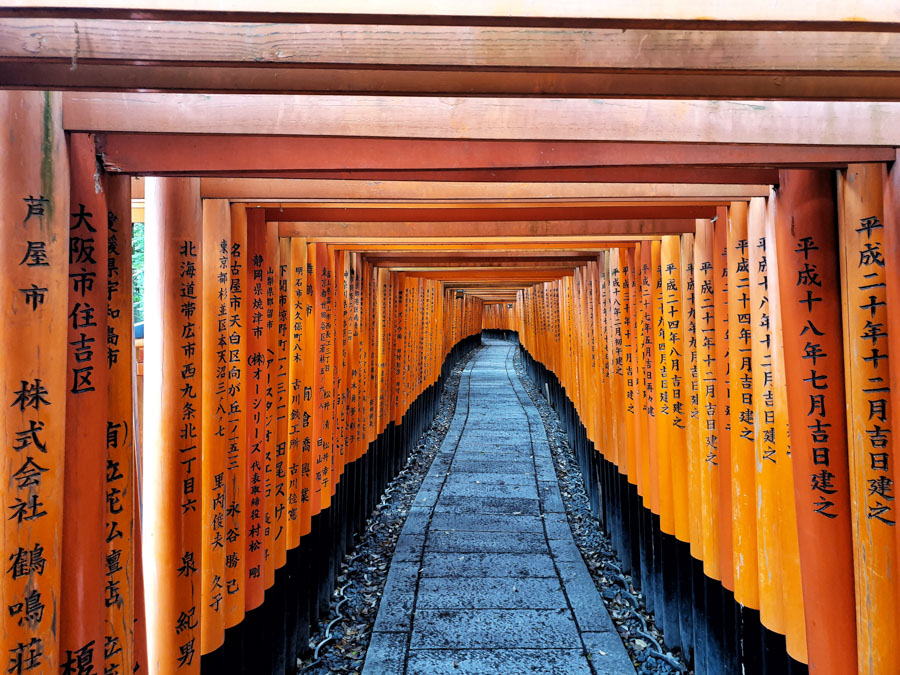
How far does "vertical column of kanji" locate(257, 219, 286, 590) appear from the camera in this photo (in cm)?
377

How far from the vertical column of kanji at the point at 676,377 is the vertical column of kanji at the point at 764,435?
131cm

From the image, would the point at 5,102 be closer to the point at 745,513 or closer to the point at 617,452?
the point at 745,513

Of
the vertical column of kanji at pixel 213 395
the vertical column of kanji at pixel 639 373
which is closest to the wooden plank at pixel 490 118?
the vertical column of kanji at pixel 213 395

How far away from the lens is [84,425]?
1905mm

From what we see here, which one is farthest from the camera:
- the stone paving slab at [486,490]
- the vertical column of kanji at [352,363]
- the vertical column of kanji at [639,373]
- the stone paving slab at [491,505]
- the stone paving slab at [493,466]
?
the stone paving slab at [493,466]

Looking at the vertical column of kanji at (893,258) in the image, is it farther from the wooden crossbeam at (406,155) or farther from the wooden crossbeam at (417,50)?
the wooden crossbeam at (417,50)

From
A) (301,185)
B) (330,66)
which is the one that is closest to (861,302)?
(330,66)

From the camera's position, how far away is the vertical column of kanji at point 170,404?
257cm

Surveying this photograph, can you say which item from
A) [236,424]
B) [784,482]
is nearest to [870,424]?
[784,482]

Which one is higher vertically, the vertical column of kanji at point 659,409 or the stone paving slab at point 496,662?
the vertical column of kanji at point 659,409

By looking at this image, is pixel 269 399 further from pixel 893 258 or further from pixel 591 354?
pixel 591 354

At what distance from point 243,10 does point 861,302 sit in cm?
212

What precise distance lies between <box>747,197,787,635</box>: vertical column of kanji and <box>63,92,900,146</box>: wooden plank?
2.96 ft

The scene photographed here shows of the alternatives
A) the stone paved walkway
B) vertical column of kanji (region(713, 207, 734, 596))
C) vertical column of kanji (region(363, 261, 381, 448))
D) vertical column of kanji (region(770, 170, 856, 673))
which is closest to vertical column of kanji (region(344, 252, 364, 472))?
vertical column of kanji (region(363, 261, 381, 448))
